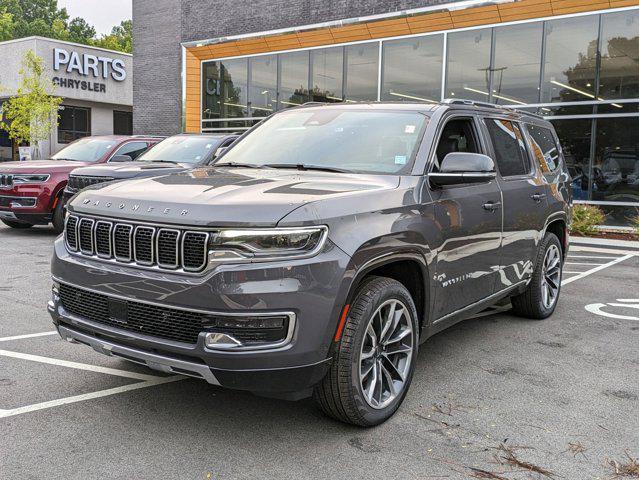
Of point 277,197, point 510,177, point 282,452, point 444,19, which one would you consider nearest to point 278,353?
point 282,452

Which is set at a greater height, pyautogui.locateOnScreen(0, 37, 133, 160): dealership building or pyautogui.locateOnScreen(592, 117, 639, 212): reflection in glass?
pyautogui.locateOnScreen(0, 37, 133, 160): dealership building

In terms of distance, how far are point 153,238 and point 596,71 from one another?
15227mm

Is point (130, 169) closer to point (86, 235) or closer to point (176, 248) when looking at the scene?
point (86, 235)

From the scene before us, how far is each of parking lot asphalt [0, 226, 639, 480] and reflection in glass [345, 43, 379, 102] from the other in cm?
1496

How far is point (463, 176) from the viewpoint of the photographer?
A: 4.05 metres

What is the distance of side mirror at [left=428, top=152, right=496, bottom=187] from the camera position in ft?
13.4

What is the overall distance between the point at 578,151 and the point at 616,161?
921 millimetres

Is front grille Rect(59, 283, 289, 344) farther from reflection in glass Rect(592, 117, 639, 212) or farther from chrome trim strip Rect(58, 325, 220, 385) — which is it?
reflection in glass Rect(592, 117, 639, 212)

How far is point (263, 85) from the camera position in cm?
2200

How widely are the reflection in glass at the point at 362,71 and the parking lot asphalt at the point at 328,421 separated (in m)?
A: 15.0

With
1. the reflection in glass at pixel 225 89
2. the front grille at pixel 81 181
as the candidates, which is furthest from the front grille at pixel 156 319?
the reflection in glass at pixel 225 89

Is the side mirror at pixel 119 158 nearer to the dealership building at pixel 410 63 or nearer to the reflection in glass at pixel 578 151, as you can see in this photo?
the dealership building at pixel 410 63

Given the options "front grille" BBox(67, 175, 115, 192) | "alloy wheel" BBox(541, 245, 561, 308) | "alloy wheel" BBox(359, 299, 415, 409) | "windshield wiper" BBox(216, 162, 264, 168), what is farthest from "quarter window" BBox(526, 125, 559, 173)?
"front grille" BBox(67, 175, 115, 192)

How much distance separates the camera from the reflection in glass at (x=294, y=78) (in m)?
21.0
